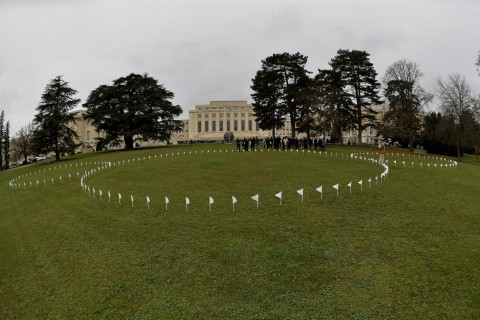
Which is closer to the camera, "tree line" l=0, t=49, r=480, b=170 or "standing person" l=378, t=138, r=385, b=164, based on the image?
"standing person" l=378, t=138, r=385, b=164

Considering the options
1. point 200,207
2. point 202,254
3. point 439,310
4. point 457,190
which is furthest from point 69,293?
point 457,190

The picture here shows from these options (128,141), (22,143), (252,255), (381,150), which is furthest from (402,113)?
(22,143)

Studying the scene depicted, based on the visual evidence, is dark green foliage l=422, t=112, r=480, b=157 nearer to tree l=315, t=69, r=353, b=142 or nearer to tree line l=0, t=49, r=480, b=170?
tree line l=0, t=49, r=480, b=170

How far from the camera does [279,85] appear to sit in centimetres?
5538

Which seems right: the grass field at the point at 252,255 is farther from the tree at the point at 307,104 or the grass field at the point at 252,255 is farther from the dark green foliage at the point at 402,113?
the tree at the point at 307,104

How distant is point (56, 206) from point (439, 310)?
20267 millimetres

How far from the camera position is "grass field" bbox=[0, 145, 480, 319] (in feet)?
32.5

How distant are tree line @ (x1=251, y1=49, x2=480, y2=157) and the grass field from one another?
103 ft

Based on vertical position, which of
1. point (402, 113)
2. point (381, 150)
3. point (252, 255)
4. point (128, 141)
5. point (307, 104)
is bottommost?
point (252, 255)

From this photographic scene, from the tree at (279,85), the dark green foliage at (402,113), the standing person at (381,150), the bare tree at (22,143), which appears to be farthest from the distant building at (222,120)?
the standing person at (381,150)

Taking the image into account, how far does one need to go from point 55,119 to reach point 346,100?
139ft

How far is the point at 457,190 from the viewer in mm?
20266

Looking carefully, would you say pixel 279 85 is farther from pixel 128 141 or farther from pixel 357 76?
pixel 128 141

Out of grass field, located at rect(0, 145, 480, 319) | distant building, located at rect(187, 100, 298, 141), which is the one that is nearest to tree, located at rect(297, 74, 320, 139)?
grass field, located at rect(0, 145, 480, 319)
